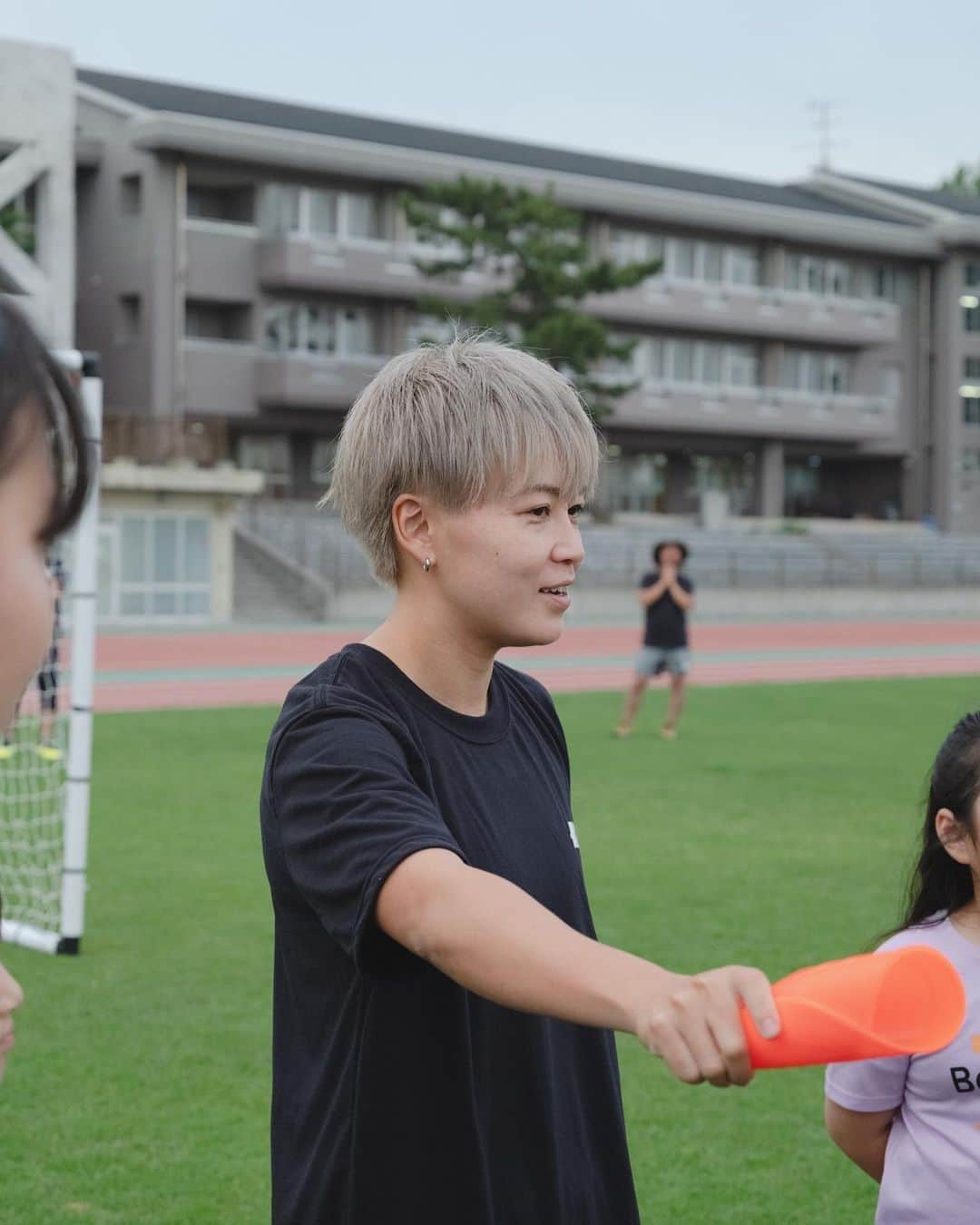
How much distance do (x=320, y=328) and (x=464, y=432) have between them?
4792 cm

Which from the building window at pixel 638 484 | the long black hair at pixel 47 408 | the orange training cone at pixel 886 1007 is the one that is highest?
the building window at pixel 638 484

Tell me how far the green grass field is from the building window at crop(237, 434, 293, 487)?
33.9 meters

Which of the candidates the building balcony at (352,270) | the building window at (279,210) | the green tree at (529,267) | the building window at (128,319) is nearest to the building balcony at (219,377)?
the building window at (128,319)

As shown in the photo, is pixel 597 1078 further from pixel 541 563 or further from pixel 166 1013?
pixel 166 1013

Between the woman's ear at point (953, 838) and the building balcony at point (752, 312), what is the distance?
5031 cm

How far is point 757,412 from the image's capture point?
57.5 m

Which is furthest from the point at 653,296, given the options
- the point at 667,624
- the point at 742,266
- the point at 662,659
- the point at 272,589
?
the point at 667,624

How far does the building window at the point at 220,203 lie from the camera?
4812 cm

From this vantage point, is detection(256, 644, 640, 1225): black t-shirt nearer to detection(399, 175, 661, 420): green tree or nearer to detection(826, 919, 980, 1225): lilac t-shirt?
detection(826, 919, 980, 1225): lilac t-shirt

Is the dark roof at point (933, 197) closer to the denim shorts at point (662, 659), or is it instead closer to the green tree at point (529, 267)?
the green tree at point (529, 267)

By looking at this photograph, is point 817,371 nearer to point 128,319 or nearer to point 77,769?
point 128,319

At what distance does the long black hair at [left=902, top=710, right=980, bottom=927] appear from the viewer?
294 centimetres

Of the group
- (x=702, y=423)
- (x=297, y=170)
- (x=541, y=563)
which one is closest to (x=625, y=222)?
(x=702, y=423)

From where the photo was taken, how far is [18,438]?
1.15 m
